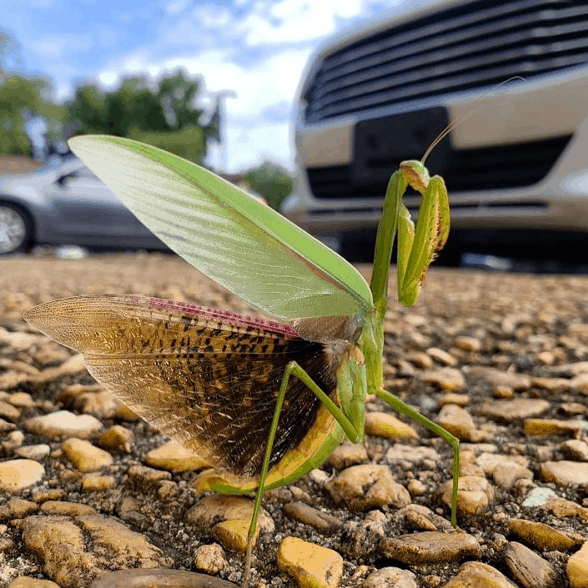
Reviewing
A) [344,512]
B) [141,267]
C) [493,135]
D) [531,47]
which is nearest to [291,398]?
[344,512]

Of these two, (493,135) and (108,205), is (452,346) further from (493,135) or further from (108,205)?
(108,205)

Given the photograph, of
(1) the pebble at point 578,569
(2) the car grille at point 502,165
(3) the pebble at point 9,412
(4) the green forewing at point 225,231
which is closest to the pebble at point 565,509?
(1) the pebble at point 578,569

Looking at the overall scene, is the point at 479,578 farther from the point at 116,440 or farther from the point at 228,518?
the point at 116,440

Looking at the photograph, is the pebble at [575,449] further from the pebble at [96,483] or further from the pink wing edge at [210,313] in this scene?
the pebble at [96,483]

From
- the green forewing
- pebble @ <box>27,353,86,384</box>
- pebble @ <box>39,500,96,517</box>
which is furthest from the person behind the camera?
pebble @ <box>27,353,86,384</box>

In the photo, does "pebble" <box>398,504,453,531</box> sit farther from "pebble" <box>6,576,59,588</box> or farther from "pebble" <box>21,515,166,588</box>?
"pebble" <box>6,576,59,588</box>

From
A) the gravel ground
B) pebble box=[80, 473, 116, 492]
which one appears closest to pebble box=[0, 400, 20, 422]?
the gravel ground

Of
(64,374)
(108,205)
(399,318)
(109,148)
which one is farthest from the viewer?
(108,205)
